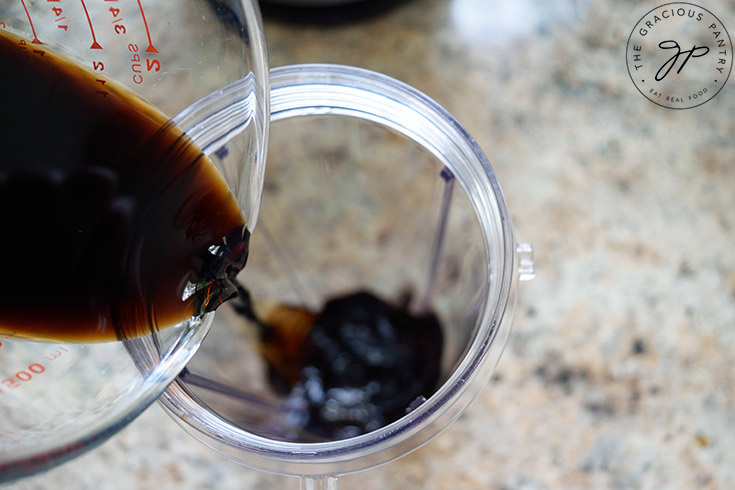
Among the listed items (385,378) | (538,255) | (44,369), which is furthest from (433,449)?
(44,369)

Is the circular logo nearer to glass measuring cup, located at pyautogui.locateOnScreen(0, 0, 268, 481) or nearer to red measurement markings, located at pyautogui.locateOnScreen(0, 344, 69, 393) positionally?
glass measuring cup, located at pyautogui.locateOnScreen(0, 0, 268, 481)

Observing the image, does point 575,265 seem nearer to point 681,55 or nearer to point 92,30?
point 681,55

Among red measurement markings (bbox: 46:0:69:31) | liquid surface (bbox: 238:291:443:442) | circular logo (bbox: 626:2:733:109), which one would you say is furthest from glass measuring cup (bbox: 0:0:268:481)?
circular logo (bbox: 626:2:733:109)

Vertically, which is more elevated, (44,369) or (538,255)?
(538,255)

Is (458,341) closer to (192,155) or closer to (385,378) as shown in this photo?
(385,378)

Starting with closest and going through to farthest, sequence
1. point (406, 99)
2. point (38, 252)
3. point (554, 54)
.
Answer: point (38, 252) < point (406, 99) < point (554, 54)

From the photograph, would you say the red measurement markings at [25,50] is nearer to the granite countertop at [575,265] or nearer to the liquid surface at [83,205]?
the liquid surface at [83,205]
